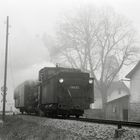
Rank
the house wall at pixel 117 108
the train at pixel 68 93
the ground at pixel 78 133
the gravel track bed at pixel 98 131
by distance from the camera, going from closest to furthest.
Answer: the gravel track bed at pixel 98 131 → the ground at pixel 78 133 → the train at pixel 68 93 → the house wall at pixel 117 108

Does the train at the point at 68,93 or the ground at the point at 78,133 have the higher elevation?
the train at the point at 68,93

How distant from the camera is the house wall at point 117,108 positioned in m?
41.4

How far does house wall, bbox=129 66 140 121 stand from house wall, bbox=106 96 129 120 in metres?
4.87

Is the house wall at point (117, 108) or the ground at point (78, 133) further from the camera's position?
the house wall at point (117, 108)

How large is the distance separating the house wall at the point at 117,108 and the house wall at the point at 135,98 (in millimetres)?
4868

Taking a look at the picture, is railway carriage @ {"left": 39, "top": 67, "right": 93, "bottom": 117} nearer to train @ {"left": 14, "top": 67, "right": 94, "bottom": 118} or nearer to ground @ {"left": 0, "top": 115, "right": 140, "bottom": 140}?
train @ {"left": 14, "top": 67, "right": 94, "bottom": 118}

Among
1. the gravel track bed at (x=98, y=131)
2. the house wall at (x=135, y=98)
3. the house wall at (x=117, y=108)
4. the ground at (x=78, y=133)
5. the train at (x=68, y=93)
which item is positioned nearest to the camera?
the gravel track bed at (x=98, y=131)

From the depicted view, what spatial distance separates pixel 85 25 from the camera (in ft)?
137

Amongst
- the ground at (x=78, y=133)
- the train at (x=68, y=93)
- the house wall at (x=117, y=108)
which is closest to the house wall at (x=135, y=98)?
the house wall at (x=117, y=108)

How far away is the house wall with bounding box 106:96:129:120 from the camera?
41.4 metres

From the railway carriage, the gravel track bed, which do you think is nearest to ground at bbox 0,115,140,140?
the gravel track bed

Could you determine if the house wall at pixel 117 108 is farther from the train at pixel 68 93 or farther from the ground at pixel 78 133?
the ground at pixel 78 133

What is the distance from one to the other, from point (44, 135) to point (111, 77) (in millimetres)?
31308

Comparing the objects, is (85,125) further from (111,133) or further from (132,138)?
(132,138)
